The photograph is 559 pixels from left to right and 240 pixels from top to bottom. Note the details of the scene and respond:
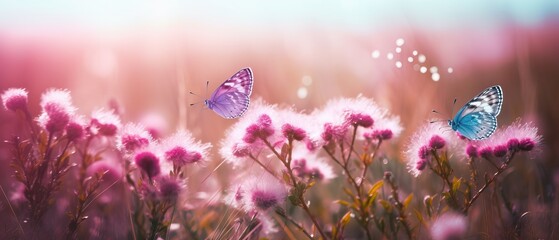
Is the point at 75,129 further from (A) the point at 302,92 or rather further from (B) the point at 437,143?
(A) the point at 302,92

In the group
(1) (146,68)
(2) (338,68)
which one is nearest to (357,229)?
(2) (338,68)

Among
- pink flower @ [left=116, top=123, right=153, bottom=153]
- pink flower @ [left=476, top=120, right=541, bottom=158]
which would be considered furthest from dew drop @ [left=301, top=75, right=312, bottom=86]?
pink flower @ [left=116, top=123, right=153, bottom=153]

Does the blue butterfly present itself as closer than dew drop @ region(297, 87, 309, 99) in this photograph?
Yes

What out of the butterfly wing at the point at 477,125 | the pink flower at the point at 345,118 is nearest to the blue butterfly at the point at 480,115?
the butterfly wing at the point at 477,125

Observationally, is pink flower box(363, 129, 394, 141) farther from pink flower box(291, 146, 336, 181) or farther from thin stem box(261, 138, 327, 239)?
thin stem box(261, 138, 327, 239)

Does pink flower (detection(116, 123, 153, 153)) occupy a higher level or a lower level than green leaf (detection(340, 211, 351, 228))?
higher

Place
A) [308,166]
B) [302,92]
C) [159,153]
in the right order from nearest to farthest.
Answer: [159,153] → [308,166] → [302,92]

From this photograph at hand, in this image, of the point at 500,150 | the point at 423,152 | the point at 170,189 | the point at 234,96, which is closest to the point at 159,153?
the point at 170,189
